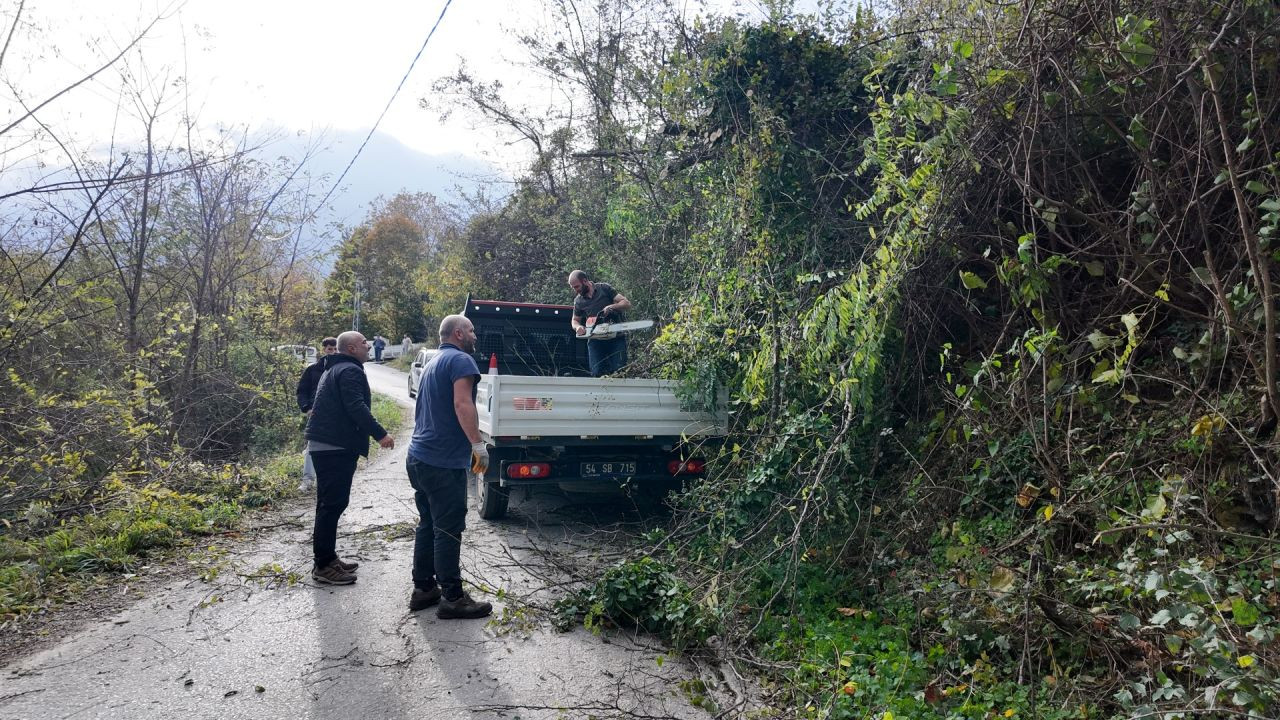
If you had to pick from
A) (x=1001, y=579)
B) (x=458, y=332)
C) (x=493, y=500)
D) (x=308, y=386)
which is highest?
(x=458, y=332)

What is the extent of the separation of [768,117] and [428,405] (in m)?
3.48

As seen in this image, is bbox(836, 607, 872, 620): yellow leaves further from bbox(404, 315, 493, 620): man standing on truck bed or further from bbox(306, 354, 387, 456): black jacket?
bbox(306, 354, 387, 456): black jacket

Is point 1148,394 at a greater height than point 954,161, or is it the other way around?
point 954,161

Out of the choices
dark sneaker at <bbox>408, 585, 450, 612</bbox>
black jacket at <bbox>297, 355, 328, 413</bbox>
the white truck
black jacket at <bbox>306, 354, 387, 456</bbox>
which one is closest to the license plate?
the white truck

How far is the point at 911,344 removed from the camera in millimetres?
4887

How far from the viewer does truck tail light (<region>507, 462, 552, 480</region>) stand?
21.0 ft

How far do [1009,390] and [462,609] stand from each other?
3.38 metres

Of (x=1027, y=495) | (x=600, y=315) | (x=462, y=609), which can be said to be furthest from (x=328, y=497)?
(x=1027, y=495)

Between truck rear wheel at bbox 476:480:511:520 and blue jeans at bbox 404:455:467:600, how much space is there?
2.10 metres

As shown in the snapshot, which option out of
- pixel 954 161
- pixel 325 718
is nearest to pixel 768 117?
pixel 954 161

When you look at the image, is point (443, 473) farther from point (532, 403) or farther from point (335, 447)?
point (532, 403)

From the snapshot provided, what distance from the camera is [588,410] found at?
641cm

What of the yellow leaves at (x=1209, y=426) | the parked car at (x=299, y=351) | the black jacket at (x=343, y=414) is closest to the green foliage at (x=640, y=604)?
the black jacket at (x=343, y=414)

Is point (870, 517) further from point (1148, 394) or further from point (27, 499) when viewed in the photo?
point (27, 499)
